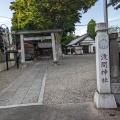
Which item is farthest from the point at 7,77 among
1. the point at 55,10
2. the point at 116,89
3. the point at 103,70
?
the point at 55,10

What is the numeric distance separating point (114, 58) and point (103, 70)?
1.48 ft

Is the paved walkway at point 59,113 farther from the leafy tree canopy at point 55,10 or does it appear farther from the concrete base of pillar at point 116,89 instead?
the leafy tree canopy at point 55,10

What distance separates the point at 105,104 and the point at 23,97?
300 cm

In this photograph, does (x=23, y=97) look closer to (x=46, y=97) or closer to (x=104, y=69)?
(x=46, y=97)

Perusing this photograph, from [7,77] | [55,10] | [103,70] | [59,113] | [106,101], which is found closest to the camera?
[59,113]

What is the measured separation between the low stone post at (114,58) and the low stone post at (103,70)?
16 centimetres

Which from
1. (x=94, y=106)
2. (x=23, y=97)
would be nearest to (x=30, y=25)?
(x=23, y=97)

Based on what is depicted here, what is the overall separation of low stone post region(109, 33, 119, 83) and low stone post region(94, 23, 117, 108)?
158mm

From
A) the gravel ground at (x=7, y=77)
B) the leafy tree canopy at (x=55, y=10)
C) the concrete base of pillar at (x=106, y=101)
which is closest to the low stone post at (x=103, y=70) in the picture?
the concrete base of pillar at (x=106, y=101)

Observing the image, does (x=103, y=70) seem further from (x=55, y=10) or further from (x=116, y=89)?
(x=55, y=10)

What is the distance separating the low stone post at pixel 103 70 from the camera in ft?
17.4

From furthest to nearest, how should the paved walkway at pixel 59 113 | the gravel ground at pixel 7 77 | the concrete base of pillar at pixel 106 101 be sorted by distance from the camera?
1. the gravel ground at pixel 7 77
2. the concrete base of pillar at pixel 106 101
3. the paved walkway at pixel 59 113

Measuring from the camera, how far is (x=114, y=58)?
5480 mm

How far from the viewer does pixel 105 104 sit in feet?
17.5
